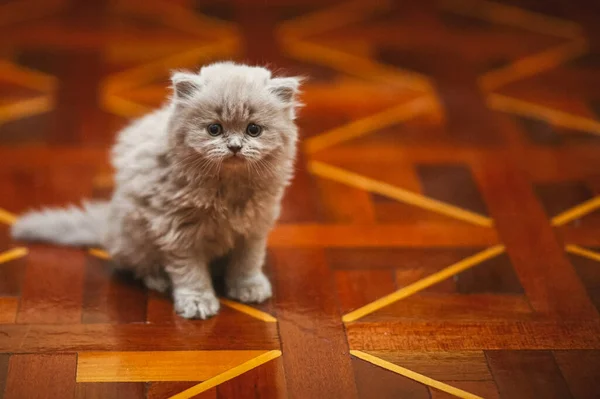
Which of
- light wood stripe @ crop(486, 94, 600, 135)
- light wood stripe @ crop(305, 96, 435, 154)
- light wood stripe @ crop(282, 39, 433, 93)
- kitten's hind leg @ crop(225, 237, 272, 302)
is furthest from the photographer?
light wood stripe @ crop(282, 39, 433, 93)

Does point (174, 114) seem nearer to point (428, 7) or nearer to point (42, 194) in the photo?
point (42, 194)

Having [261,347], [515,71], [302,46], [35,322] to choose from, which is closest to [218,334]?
[261,347]

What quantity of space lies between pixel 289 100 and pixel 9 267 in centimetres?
72

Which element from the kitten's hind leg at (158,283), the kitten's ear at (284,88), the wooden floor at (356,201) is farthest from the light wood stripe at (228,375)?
the kitten's ear at (284,88)

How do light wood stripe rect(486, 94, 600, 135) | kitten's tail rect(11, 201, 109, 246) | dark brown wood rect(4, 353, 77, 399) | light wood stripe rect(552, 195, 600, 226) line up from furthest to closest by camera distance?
1. light wood stripe rect(486, 94, 600, 135)
2. light wood stripe rect(552, 195, 600, 226)
3. kitten's tail rect(11, 201, 109, 246)
4. dark brown wood rect(4, 353, 77, 399)

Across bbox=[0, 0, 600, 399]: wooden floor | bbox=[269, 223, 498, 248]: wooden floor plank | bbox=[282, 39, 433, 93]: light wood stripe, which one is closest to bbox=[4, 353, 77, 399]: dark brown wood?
bbox=[0, 0, 600, 399]: wooden floor

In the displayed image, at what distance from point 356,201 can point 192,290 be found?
0.55 metres

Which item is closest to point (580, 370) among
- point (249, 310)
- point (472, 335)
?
point (472, 335)

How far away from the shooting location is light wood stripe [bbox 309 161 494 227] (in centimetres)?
194

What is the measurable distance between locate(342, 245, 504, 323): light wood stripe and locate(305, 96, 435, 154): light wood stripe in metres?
Answer: 0.55

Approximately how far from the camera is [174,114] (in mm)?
1477

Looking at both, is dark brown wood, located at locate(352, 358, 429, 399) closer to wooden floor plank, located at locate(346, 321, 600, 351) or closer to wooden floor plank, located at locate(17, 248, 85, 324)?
wooden floor plank, located at locate(346, 321, 600, 351)

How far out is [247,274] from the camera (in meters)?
1.66

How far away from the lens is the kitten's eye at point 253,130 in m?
1.45
